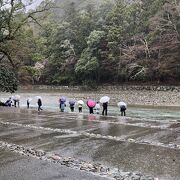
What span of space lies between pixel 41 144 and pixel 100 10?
195 ft

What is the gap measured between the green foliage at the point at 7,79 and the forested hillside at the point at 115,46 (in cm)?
242

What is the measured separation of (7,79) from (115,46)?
27205 mm

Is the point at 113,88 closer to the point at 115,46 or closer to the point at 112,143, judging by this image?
the point at 115,46

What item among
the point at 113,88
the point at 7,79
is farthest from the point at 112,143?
the point at 113,88

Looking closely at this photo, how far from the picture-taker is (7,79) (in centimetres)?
3409

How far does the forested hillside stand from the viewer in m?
50.0

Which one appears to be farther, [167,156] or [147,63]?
[147,63]

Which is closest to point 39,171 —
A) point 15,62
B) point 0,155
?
point 0,155

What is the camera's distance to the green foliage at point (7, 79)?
3344 cm

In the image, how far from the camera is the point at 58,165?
8492 mm

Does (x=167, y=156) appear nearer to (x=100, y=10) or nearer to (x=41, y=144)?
(x=41, y=144)

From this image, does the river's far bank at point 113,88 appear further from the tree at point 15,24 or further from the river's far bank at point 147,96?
the tree at point 15,24

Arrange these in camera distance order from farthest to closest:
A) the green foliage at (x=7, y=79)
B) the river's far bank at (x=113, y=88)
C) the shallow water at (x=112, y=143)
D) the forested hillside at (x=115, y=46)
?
the forested hillside at (x=115, y=46)
the river's far bank at (x=113, y=88)
the green foliage at (x=7, y=79)
the shallow water at (x=112, y=143)

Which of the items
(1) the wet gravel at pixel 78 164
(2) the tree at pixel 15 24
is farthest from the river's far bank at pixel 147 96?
(1) the wet gravel at pixel 78 164
